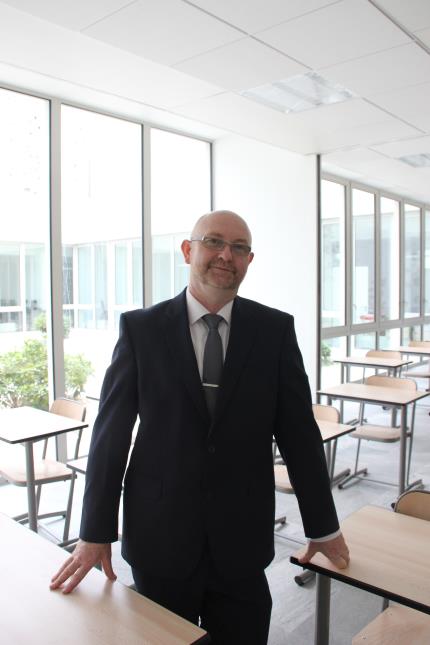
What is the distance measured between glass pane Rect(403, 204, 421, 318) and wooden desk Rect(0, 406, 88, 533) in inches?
297

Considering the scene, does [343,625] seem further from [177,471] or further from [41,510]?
[41,510]

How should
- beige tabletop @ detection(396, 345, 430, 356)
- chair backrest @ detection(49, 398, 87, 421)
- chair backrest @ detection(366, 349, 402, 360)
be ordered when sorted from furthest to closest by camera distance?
beige tabletop @ detection(396, 345, 430, 356)
chair backrest @ detection(366, 349, 402, 360)
chair backrest @ detection(49, 398, 87, 421)

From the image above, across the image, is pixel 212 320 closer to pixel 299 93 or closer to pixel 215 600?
pixel 215 600

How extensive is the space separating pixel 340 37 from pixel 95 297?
2.98 metres

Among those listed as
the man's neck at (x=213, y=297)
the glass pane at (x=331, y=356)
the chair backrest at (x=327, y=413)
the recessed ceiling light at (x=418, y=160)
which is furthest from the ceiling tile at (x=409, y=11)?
the glass pane at (x=331, y=356)

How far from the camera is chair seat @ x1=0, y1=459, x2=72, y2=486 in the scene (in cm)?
325

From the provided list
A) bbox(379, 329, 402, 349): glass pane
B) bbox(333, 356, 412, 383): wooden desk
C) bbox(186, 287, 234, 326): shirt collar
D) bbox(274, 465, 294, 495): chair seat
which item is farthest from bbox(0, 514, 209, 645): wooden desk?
bbox(379, 329, 402, 349): glass pane

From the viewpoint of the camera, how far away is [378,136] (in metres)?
5.14

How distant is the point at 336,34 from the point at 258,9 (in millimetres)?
519

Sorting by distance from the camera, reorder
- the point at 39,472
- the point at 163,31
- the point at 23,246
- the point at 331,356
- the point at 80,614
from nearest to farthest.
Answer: the point at 80,614 < the point at 163,31 < the point at 39,472 < the point at 23,246 < the point at 331,356

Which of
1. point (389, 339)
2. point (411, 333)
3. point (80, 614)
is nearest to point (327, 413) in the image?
point (80, 614)

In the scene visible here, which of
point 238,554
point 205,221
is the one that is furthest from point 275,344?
point 238,554

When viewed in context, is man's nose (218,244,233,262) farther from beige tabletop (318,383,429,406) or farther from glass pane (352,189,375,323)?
glass pane (352,189,375,323)

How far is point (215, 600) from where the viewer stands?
1.47 m
